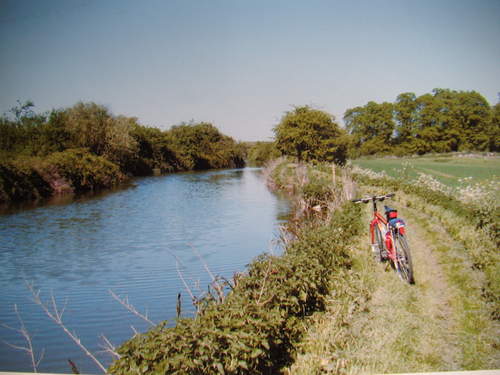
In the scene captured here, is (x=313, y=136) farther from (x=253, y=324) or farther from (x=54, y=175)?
(x=253, y=324)

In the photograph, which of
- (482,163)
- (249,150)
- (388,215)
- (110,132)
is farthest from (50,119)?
(249,150)

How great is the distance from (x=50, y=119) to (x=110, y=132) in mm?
6745

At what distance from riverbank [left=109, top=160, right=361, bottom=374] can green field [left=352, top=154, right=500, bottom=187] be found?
977 cm

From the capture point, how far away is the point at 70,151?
29359mm

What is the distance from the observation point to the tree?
24.1 metres

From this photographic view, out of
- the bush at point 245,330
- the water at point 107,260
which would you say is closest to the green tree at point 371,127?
the water at point 107,260

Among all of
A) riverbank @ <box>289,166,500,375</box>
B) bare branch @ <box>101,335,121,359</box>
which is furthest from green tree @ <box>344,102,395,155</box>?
bare branch @ <box>101,335,121,359</box>

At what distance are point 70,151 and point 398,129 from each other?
2184 centimetres

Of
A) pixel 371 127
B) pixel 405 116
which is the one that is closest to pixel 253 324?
pixel 405 116

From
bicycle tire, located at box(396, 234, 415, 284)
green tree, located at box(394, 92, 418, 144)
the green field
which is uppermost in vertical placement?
green tree, located at box(394, 92, 418, 144)

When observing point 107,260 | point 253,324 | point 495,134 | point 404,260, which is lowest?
point 107,260

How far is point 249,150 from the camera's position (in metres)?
93.0

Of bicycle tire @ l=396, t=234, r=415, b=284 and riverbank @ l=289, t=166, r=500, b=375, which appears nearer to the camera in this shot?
riverbank @ l=289, t=166, r=500, b=375

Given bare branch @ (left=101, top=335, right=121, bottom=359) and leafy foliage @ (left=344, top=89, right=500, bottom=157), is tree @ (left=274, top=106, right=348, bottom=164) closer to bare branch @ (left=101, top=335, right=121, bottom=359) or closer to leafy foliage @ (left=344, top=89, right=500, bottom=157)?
leafy foliage @ (left=344, top=89, right=500, bottom=157)
